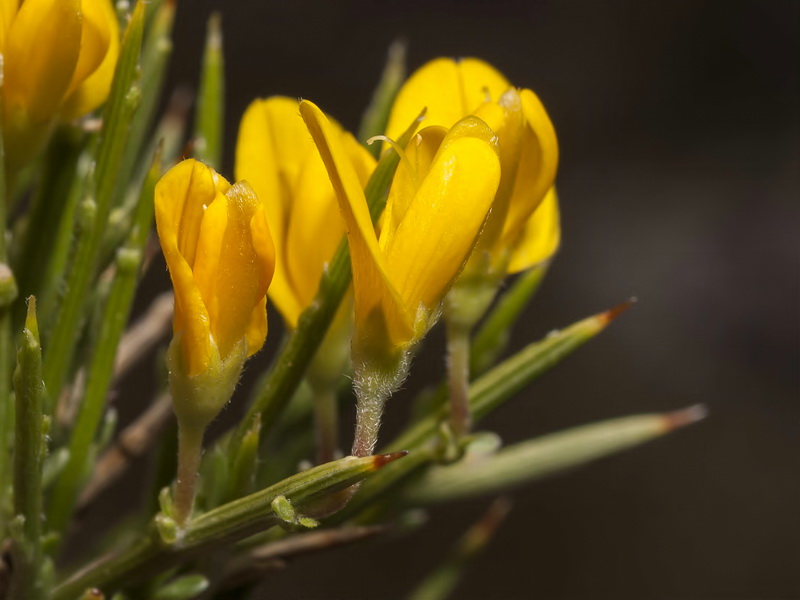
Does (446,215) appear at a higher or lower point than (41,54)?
lower

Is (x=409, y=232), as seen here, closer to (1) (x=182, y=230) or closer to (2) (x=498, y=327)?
(1) (x=182, y=230)

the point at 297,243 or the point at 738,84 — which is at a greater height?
the point at 297,243

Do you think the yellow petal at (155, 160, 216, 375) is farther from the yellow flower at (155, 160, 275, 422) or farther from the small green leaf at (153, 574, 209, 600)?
the small green leaf at (153, 574, 209, 600)

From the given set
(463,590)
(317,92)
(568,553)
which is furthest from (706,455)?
(317,92)

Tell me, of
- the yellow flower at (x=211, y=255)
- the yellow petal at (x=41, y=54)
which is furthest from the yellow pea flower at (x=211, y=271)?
the yellow petal at (x=41, y=54)

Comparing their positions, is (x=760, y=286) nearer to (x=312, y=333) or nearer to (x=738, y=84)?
(x=738, y=84)

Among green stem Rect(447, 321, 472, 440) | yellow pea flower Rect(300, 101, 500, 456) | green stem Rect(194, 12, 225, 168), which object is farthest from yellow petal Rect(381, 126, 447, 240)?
green stem Rect(194, 12, 225, 168)

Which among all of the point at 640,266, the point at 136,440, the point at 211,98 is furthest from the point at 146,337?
the point at 640,266
